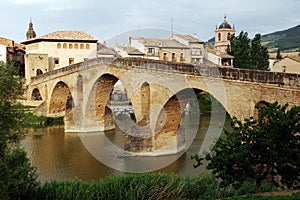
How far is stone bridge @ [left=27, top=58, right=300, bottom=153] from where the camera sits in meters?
14.1

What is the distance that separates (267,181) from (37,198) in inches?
273

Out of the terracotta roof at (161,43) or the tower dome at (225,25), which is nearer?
the terracotta roof at (161,43)

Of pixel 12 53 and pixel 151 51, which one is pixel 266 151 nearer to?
pixel 151 51

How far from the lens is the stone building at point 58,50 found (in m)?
37.8

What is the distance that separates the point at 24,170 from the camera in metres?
10.1

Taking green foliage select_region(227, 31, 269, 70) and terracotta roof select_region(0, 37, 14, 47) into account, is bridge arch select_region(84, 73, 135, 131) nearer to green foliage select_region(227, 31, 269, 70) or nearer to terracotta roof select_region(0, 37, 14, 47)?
green foliage select_region(227, 31, 269, 70)

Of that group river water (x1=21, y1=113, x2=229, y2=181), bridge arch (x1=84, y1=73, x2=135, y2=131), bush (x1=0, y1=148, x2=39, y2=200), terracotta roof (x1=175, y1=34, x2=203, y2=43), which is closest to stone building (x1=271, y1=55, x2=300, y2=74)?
terracotta roof (x1=175, y1=34, x2=203, y2=43)

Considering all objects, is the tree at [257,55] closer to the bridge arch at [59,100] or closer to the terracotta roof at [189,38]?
the terracotta roof at [189,38]

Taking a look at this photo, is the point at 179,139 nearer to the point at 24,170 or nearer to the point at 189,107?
the point at 24,170

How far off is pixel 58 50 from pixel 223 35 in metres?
31.2

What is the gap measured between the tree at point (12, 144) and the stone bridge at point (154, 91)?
8.50 metres

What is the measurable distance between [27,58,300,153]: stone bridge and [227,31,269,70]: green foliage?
21.3 m

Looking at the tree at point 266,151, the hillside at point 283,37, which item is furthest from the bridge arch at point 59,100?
the hillside at point 283,37

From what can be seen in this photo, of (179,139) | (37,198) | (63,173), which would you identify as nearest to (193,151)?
(179,139)
